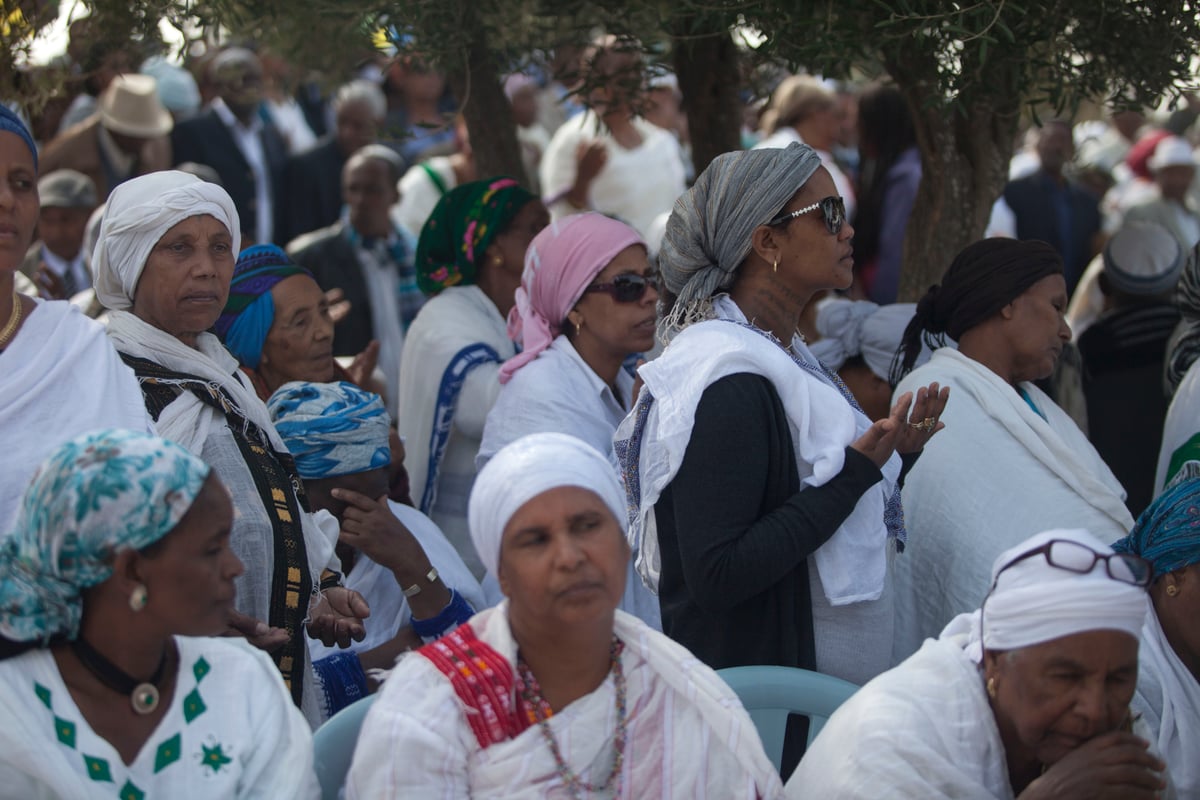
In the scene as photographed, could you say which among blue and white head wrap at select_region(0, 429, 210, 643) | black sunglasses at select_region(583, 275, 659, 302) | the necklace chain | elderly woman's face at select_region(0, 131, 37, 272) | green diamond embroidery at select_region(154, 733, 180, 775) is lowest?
green diamond embroidery at select_region(154, 733, 180, 775)

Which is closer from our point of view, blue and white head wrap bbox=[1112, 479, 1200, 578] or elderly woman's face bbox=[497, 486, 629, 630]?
elderly woman's face bbox=[497, 486, 629, 630]

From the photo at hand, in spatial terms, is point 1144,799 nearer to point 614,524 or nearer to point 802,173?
point 614,524

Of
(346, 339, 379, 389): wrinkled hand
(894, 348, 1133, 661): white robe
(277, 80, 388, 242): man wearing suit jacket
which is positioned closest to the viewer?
(894, 348, 1133, 661): white robe

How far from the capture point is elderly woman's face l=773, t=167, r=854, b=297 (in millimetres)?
3395

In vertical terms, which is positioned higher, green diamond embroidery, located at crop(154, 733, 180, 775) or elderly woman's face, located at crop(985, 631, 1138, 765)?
green diamond embroidery, located at crop(154, 733, 180, 775)

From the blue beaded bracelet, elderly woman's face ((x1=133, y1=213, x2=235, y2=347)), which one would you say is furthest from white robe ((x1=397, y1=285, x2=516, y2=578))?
elderly woman's face ((x1=133, y1=213, x2=235, y2=347))

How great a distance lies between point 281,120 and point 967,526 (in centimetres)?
919

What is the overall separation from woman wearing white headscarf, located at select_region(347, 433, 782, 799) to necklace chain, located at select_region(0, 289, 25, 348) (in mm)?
1203

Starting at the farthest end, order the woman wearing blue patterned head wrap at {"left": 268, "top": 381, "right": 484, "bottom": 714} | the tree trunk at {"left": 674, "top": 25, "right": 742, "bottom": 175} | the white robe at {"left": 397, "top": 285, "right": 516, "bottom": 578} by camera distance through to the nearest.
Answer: the tree trunk at {"left": 674, "top": 25, "right": 742, "bottom": 175}
the white robe at {"left": 397, "top": 285, "right": 516, "bottom": 578}
the woman wearing blue patterned head wrap at {"left": 268, "top": 381, "right": 484, "bottom": 714}

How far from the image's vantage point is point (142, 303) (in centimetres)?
357

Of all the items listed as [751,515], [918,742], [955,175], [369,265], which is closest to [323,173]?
[369,265]

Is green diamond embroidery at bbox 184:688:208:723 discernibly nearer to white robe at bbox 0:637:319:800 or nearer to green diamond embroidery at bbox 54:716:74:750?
white robe at bbox 0:637:319:800

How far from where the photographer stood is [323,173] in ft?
33.5

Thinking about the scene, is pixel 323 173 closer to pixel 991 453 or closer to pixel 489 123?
pixel 489 123
